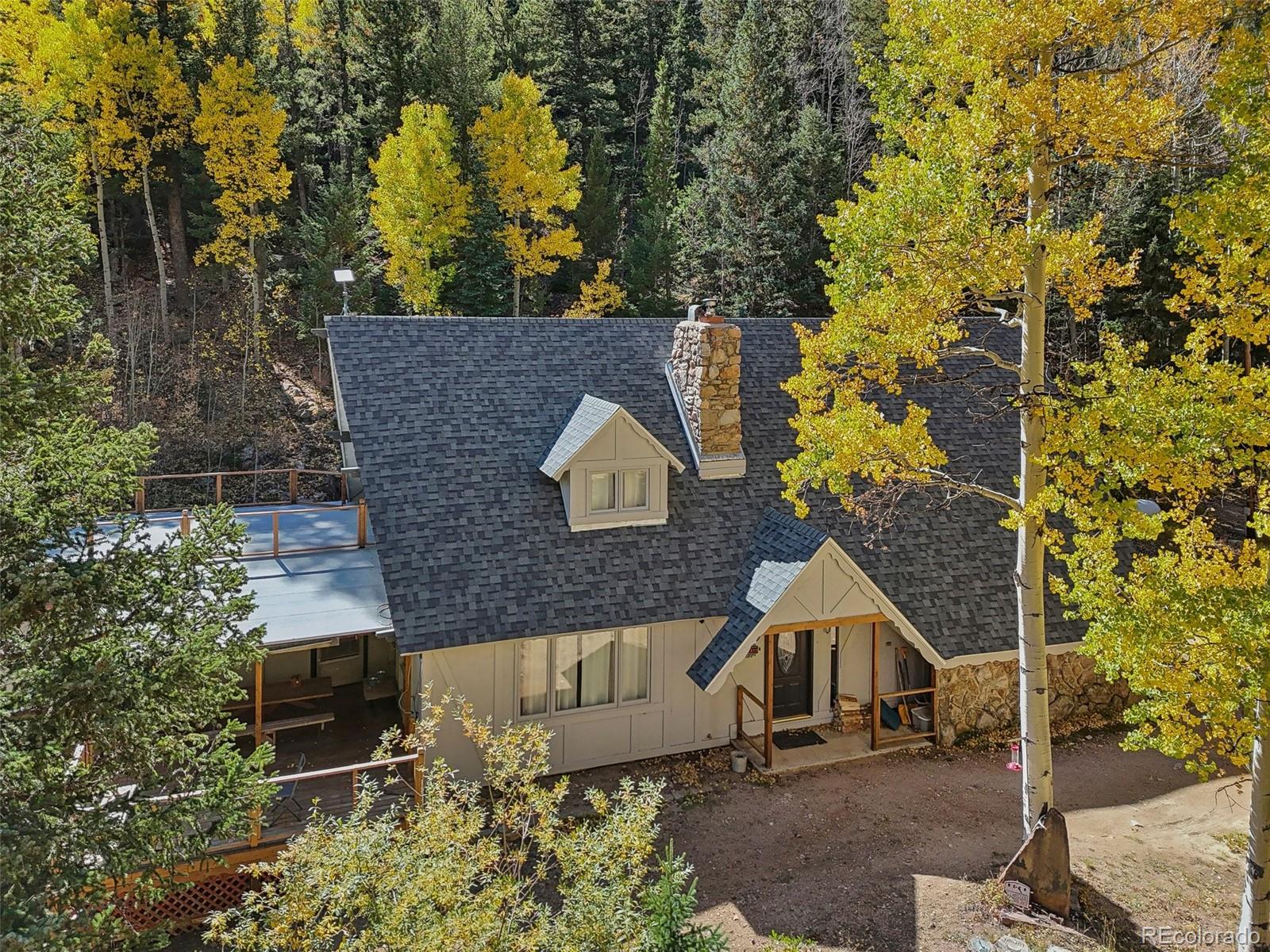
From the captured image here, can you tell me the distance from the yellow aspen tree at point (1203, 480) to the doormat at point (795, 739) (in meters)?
6.16

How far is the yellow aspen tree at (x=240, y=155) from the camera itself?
2755cm

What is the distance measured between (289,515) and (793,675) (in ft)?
36.6

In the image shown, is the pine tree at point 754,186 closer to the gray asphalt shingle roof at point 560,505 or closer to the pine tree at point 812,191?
the pine tree at point 812,191

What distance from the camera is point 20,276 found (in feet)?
19.7

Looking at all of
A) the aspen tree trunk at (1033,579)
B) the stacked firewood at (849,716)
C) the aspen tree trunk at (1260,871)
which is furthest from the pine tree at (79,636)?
the stacked firewood at (849,716)

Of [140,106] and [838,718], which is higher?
[140,106]

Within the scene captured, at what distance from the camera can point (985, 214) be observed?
26.8 feet

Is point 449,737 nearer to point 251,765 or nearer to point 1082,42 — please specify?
point 251,765

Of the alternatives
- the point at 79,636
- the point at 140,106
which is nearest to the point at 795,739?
the point at 79,636

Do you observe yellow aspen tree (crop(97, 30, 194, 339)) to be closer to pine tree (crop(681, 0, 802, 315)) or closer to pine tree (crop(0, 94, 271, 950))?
pine tree (crop(681, 0, 802, 315))

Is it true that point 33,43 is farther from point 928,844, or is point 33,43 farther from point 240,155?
point 928,844

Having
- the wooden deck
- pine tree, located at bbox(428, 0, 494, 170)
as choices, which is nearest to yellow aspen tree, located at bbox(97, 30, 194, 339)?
pine tree, located at bbox(428, 0, 494, 170)

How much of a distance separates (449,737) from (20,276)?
8.14 m

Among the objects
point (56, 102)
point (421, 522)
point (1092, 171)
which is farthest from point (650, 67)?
point (56, 102)
